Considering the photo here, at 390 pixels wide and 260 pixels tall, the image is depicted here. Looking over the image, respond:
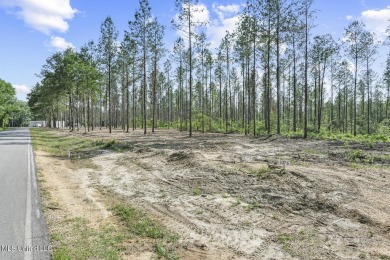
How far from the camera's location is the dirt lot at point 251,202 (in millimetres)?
6207

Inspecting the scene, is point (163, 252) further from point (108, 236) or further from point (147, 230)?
point (108, 236)

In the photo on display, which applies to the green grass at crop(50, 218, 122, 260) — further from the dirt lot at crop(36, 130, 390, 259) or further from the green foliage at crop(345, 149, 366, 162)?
the green foliage at crop(345, 149, 366, 162)

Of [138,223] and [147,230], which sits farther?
[138,223]

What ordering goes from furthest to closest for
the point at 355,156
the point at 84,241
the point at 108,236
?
the point at 355,156
the point at 108,236
the point at 84,241

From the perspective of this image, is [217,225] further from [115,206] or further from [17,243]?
[17,243]

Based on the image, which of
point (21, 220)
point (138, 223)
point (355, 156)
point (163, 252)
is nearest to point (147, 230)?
point (138, 223)

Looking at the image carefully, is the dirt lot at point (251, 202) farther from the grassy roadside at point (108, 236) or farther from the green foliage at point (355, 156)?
the green foliage at point (355, 156)

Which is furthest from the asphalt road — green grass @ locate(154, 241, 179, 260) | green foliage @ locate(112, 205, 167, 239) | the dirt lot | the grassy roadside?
green grass @ locate(154, 241, 179, 260)

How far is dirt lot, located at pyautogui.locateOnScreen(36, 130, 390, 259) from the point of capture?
6.21m

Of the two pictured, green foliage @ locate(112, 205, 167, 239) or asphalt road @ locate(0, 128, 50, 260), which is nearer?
asphalt road @ locate(0, 128, 50, 260)

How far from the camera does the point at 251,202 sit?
9125mm

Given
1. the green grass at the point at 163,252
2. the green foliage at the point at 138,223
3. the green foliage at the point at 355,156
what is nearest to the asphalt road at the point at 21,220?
the green foliage at the point at 138,223

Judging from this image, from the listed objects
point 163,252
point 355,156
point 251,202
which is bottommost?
point 163,252

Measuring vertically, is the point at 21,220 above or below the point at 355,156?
below
